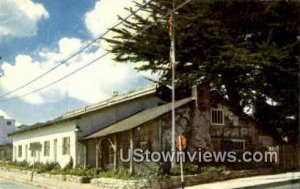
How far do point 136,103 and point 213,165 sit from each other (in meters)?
9.48

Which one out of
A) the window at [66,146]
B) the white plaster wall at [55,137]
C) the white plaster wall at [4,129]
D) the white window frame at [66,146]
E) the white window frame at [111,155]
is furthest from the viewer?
the white plaster wall at [4,129]

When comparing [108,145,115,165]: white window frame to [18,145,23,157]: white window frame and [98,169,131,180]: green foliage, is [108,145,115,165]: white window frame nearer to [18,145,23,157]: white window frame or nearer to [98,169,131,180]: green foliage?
[98,169,131,180]: green foliage

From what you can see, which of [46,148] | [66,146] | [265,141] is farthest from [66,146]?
[265,141]

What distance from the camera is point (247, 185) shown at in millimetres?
21594

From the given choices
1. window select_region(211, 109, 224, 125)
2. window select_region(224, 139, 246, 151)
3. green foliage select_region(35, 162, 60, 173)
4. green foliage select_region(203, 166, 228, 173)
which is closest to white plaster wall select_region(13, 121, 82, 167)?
green foliage select_region(35, 162, 60, 173)

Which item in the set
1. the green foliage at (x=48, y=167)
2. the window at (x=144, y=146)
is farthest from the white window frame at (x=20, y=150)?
the window at (x=144, y=146)

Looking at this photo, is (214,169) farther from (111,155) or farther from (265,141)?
(111,155)

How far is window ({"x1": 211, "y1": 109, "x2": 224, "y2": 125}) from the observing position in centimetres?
3128

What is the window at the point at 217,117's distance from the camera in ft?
103

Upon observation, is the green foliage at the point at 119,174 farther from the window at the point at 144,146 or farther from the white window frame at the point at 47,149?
the white window frame at the point at 47,149

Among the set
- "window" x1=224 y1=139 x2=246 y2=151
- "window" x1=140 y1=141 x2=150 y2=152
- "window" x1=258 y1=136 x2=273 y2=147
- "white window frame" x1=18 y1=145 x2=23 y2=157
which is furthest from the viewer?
"white window frame" x1=18 y1=145 x2=23 y2=157

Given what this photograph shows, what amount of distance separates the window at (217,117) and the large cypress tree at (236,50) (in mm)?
1390

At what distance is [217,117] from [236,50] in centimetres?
479

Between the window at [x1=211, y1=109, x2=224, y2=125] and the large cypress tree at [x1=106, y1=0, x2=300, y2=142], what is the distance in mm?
1390
